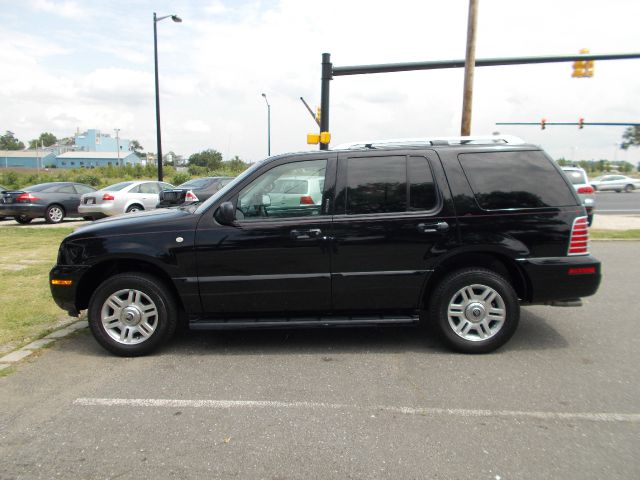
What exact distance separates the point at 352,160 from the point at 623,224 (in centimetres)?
1290

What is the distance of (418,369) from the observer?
13.7ft

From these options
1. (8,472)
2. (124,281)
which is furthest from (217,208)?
(8,472)

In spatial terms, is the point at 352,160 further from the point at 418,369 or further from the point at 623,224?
the point at 623,224

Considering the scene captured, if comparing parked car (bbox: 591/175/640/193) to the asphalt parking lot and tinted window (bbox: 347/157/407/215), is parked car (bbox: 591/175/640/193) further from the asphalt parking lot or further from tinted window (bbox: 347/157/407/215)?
tinted window (bbox: 347/157/407/215)

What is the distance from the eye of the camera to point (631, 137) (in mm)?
75875


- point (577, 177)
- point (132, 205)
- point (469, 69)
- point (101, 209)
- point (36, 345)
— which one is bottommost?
point (36, 345)

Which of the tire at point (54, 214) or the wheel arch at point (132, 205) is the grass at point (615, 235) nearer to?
the wheel arch at point (132, 205)

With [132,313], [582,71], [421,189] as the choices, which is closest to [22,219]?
[132,313]

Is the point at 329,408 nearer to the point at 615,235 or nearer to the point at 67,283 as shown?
the point at 67,283

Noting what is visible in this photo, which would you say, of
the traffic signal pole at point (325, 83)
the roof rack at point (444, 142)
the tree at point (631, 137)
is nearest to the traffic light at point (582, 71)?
the traffic signal pole at point (325, 83)

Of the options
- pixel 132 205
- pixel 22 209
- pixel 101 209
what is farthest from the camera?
pixel 22 209

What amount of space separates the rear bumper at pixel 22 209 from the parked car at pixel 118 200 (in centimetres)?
175

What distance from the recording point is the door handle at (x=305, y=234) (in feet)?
14.3

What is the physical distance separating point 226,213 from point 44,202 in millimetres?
14883
